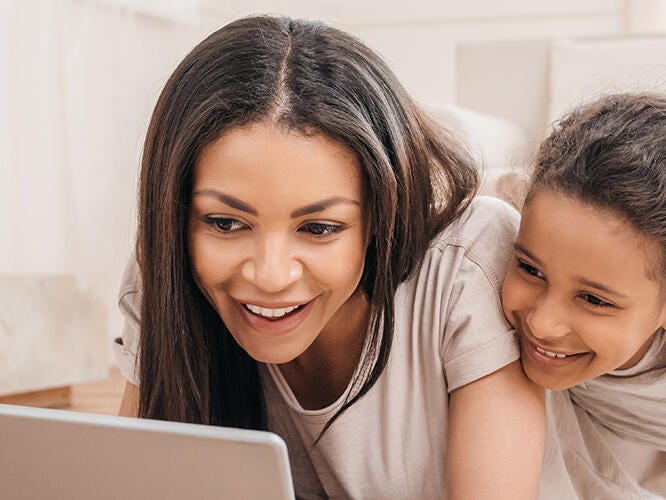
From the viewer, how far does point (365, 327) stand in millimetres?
997

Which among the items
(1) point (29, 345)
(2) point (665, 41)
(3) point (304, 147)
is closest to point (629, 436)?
(3) point (304, 147)

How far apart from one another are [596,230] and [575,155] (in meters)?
0.08

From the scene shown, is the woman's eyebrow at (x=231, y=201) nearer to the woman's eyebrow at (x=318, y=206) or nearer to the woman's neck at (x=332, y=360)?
the woman's eyebrow at (x=318, y=206)

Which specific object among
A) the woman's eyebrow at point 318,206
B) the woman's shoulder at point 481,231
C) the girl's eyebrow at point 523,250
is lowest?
the girl's eyebrow at point 523,250

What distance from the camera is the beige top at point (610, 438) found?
1.07 metres

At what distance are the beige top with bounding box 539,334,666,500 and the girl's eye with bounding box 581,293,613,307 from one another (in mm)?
162

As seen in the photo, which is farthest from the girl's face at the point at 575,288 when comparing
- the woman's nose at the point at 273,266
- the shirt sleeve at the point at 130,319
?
the shirt sleeve at the point at 130,319

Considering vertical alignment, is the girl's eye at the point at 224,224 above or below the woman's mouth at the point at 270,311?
above

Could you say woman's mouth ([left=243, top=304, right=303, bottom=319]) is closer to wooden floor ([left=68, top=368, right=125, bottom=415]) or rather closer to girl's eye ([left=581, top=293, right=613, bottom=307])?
girl's eye ([left=581, top=293, right=613, bottom=307])

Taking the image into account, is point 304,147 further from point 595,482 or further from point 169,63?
point 169,63

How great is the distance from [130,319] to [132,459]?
463 mm

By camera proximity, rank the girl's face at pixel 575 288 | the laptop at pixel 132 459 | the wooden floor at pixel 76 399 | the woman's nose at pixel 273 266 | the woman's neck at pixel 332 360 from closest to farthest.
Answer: the laptop at pixel 132 459, the woman's nose at pixel 273 266, the girl's face at pixel 575 288, the woman's neck at pixel 332 360, the wooden floor at pixel 76 399

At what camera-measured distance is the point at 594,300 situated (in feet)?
3.04

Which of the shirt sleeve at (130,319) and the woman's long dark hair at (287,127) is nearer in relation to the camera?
the woman's long dark hair at (287,127)
